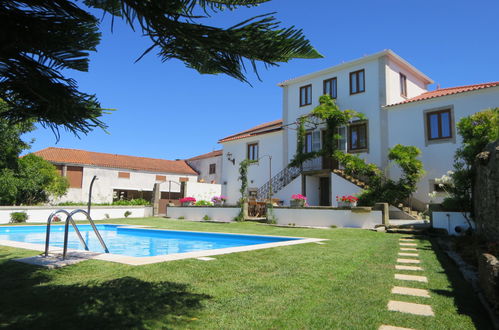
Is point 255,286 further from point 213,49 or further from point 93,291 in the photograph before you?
point 213,49

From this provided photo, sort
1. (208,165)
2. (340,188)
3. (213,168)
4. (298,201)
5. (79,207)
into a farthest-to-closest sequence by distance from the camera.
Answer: (208,165), (213,168), (79,207), (340,188), (298,201)

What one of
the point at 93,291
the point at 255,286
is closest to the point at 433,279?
the point at 255,286

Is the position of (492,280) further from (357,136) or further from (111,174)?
(111,174)

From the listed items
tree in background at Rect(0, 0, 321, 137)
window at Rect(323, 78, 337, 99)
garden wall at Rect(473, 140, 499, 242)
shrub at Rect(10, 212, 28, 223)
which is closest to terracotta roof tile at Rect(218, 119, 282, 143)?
window at Rect(323, 78, 337, 99)

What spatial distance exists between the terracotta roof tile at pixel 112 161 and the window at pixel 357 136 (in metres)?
20.9

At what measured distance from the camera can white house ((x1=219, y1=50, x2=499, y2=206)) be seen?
15.9 meters

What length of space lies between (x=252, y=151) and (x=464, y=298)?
70.3 feet

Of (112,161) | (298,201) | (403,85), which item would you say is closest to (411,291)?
(298,201)

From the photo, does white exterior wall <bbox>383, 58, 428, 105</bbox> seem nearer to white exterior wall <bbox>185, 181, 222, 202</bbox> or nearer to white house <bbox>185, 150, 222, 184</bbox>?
white exterior wall <bbox>185, 181, 222, 202</bbox>

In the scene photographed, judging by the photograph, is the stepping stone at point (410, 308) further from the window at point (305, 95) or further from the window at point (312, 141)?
the window at point (305, 95)

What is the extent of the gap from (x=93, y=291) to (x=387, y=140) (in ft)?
55.8

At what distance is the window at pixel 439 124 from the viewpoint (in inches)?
625

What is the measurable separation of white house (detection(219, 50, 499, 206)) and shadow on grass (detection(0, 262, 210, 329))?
1514 cm

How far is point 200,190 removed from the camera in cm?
2600
